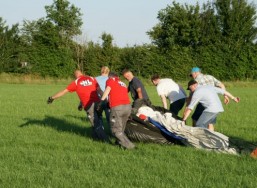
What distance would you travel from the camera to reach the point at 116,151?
334 inches

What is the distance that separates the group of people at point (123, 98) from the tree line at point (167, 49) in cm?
3394

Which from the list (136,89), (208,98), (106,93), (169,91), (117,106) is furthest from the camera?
(169,91)

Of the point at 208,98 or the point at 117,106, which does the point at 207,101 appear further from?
the point at 117,106

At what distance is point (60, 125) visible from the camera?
12.8 metres

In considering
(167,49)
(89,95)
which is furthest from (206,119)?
(167,49)

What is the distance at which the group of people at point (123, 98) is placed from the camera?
891 cm

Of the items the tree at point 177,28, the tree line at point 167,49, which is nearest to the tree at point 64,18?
the tree line at point 167,49

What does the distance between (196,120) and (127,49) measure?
38.6 meters

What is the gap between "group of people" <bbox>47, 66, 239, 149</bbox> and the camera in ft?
29.2

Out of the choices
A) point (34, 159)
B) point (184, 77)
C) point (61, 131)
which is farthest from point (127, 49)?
point (34, 159)

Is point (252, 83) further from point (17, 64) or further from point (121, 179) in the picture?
point (121, 179)

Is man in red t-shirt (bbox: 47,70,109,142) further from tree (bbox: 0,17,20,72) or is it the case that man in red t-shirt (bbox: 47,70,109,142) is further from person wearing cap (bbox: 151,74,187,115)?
tree (bbox: 0,17,20,72)

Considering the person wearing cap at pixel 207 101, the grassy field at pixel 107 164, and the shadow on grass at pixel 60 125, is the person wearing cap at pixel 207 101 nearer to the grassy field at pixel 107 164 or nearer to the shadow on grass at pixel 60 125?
the grassy field at pixel 107 164

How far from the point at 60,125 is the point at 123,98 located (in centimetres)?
427
